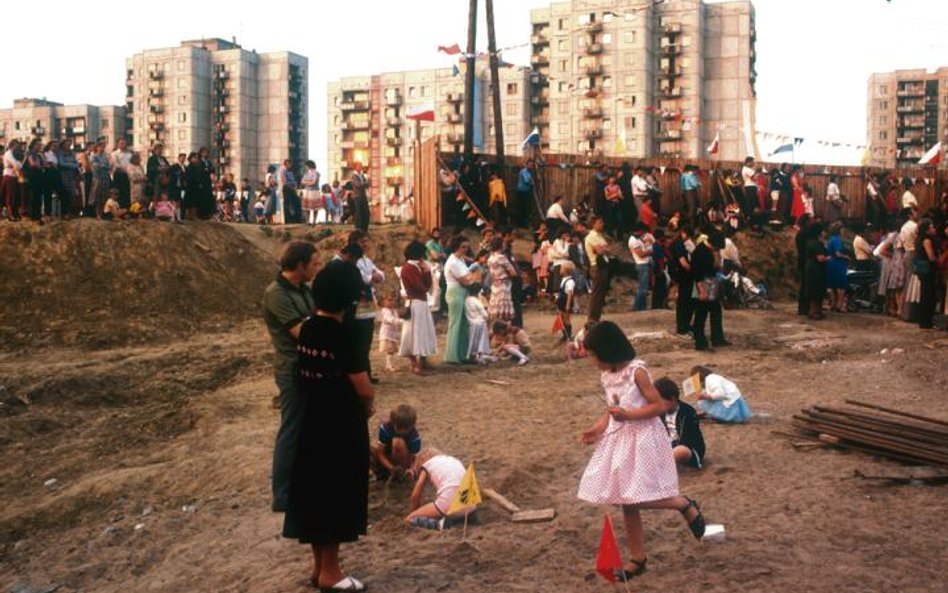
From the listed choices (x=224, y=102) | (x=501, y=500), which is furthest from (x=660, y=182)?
(x=224, y=102)

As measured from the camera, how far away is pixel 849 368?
12.3 meters

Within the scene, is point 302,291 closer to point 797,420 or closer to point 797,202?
point 797,420

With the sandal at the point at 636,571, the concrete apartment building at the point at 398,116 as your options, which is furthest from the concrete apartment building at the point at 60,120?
the sandal at the point at 636,571

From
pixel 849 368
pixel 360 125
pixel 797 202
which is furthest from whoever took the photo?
pixel 360 125

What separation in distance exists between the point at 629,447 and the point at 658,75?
293 feet

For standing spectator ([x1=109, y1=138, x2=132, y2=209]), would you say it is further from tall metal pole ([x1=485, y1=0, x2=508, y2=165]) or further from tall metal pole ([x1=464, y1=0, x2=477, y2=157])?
tall metal pole ([x1=485, y1=0, x2=508, y2=165])

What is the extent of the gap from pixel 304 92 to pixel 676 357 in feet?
337

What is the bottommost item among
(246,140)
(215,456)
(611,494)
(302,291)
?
(215,456)

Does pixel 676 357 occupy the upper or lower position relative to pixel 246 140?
lower

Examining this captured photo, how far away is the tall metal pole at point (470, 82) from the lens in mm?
25594

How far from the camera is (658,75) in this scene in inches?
3543

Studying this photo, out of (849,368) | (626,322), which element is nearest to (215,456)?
(849,368)

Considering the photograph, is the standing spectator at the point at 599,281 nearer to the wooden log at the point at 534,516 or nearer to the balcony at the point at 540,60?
the wooden log at the point at 534,516

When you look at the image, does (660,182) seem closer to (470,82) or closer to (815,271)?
(470,82)
